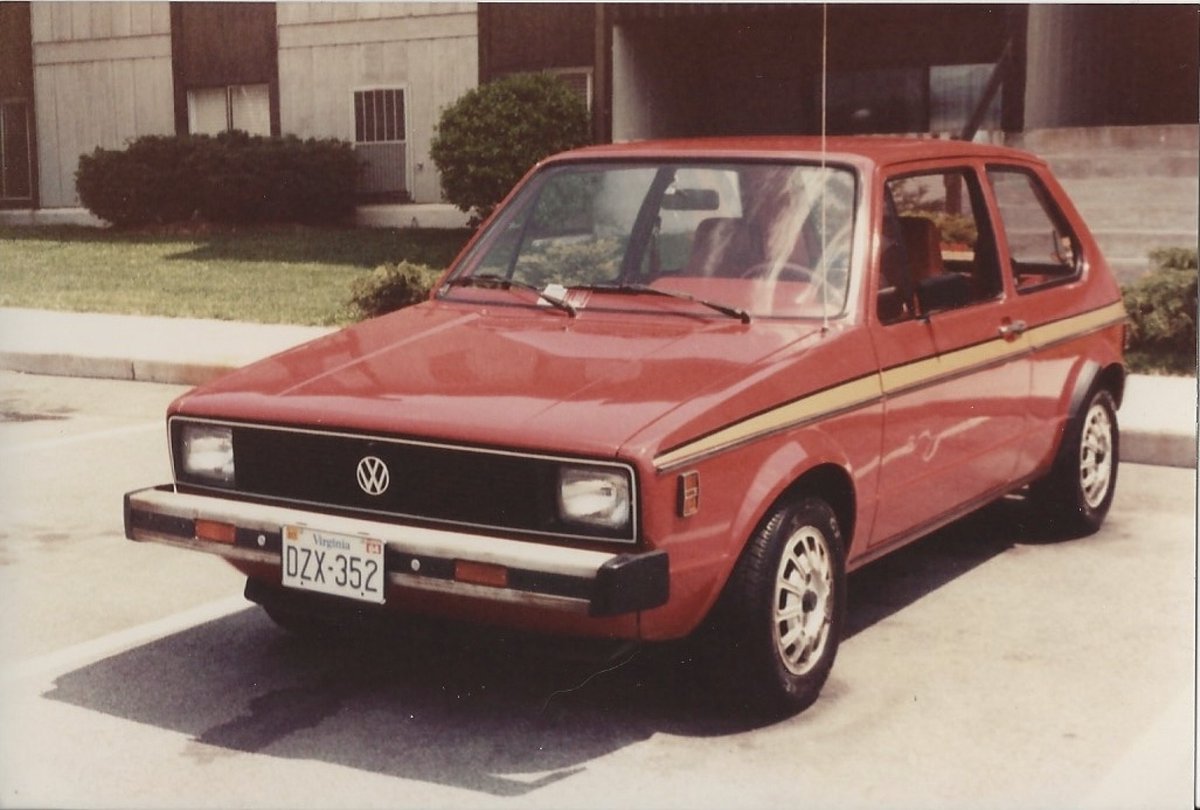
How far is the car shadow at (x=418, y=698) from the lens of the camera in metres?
4.05

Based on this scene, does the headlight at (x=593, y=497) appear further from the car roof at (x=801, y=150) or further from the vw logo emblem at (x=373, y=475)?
the car roof at (x=801, y=150)

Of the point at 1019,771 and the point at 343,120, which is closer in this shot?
the point at 1019,771

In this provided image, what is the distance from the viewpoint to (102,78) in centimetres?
2264

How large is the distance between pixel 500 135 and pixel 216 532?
14.2 meters

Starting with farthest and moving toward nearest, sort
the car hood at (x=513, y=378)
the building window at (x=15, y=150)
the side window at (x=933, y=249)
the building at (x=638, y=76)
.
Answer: the building window at (x=15, y=150), the building at (x=638, y=76), the side window at (x=933, y=249), the car hood at (x=513, y=378)

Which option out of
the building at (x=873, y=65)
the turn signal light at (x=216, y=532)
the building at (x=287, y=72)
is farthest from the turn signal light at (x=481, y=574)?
the building at (x=287, y=72)

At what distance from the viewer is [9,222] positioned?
1520 cm

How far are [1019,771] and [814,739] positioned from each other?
55cm

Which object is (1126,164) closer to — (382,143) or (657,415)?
(657,415)

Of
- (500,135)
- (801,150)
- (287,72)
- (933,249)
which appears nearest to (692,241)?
(801,150)

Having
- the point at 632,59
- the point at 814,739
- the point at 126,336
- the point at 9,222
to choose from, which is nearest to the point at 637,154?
the point at 814,739

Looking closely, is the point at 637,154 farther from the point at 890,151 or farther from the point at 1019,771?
the point at 1019,771

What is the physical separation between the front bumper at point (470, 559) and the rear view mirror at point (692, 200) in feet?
5.21

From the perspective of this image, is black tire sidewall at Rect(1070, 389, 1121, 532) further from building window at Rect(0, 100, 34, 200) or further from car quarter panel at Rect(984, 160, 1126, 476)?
building window at Rect(0, 100, 34, 200)
